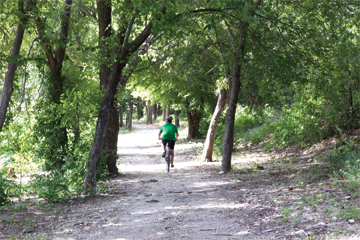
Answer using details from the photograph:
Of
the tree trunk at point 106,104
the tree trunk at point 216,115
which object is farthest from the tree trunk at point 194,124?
the tree trunk at point 106,104

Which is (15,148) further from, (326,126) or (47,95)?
(326,126)

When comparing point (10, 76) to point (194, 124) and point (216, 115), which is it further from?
point (194, 124)

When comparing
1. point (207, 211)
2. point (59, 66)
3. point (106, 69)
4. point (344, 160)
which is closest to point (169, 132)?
point (106, 69)

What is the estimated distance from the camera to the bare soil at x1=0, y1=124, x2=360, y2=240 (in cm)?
523

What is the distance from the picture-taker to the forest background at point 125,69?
797 cm

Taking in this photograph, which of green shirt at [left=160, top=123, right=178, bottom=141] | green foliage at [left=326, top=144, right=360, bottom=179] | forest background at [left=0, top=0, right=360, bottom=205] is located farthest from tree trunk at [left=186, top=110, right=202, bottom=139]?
green foliage at [left=326, top=144, right=360, bottom=179]

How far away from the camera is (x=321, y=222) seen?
5.09 m

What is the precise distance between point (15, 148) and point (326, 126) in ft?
35.6

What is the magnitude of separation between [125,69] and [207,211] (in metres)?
5.17

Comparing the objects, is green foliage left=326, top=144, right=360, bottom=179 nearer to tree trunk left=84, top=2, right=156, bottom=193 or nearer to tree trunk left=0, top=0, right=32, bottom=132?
tree trunk left=84, top=2, right=156, bottom=193

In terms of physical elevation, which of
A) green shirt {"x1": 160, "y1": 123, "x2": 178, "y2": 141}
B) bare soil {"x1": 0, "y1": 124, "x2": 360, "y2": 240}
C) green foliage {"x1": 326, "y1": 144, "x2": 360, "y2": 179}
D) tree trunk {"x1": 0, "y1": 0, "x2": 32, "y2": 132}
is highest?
tree trunk {"x1": 0, "y1": 0, "x2": 32, "y2": 132}

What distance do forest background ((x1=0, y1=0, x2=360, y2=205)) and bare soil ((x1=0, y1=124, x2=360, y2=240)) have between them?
747 millimetres

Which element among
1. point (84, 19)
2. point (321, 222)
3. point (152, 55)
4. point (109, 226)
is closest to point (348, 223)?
point (321, 222)

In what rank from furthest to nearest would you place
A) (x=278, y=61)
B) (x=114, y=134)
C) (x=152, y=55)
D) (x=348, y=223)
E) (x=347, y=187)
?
(x=152, y=55) < (x=114, y=134) < (x=278, y=61) < (x=347, y=187) < (x=348, y=223)
